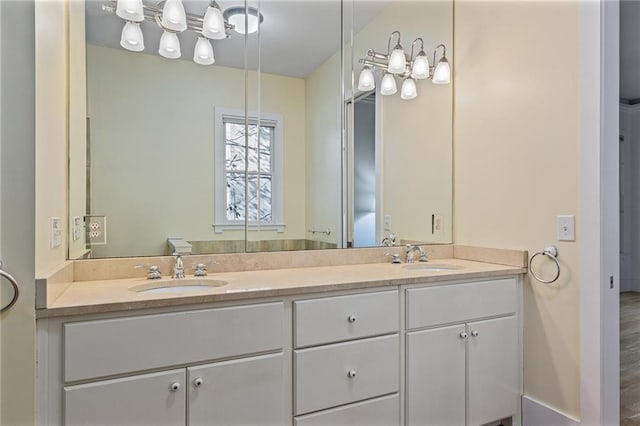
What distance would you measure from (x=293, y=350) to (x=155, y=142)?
1.13 meters

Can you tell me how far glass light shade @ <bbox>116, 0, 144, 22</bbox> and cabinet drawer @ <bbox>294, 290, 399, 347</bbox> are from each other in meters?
1.47

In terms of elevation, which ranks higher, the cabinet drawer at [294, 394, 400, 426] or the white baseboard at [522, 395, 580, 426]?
the cabinet drawer at [294, 394, 400, 426]

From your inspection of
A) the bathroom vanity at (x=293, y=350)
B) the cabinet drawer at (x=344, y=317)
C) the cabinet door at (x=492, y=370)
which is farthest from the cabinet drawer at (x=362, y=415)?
the cabinet door at (x=492, y=370)

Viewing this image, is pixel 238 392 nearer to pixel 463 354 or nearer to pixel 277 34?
pixel 463 354

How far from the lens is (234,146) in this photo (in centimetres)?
197

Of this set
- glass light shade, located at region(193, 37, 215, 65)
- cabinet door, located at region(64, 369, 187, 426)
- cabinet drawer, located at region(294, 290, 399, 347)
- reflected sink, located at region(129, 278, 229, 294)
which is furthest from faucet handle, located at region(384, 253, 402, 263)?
glass light shade, located at region(193, 37, 215, 65)

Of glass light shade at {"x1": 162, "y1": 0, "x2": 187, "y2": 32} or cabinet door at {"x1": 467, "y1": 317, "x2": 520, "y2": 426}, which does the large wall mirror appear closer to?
glass light shade at {"x1": 162, "y1": 0, "x2": 187, "y2": 32}

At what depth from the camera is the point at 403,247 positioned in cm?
230

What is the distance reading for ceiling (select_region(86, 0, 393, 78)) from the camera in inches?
69.5

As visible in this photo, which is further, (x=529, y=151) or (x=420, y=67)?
(x=420, y=67)

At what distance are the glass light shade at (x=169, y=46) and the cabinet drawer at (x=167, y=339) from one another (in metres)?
1.24

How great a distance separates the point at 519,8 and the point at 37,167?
223 centimetres

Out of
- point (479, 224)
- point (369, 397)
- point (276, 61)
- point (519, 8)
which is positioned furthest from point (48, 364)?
point (519, 8)

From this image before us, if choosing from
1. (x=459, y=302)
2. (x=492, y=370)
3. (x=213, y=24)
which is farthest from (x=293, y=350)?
(x=213, y=24)
